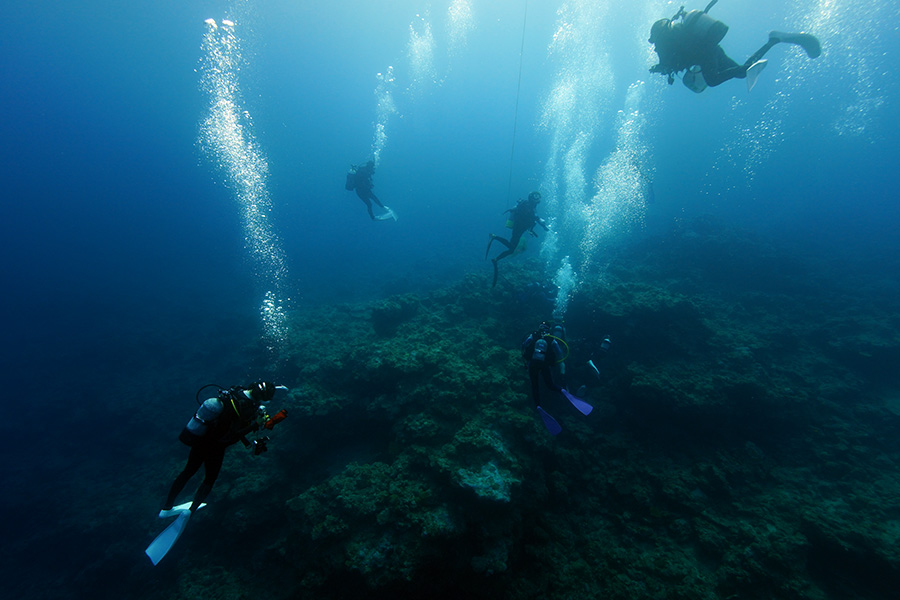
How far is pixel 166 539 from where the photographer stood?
4.48m

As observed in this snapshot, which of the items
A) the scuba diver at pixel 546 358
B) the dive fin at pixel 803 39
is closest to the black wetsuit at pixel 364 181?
the scuba diver at pixel 546 358

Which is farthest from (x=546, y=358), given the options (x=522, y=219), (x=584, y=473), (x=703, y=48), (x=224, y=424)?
(x=703, y=48)

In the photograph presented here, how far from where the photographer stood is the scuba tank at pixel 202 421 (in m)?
3.64

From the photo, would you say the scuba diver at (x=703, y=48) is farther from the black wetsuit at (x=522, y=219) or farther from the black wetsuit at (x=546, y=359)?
the black wetsuit at (x=546, y=359)

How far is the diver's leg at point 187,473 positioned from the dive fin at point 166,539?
25cm

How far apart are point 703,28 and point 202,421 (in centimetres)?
923

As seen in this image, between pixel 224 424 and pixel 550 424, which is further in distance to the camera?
Answer: pixel 550 424

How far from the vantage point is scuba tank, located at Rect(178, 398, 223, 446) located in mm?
3641

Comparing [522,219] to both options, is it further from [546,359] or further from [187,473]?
[187,473]

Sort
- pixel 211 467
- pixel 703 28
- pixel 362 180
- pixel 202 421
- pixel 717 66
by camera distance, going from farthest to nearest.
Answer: pixel 362 180 → pixel 717 66 → pixel 703 28 → pixel 211 467 → pixel 202 421

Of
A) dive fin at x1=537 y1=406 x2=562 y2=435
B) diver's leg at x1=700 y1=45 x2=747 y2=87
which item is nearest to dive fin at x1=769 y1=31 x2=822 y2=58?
diver's leg at x1=700 y1=45 x2=747 y2=87

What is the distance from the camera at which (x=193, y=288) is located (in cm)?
2798

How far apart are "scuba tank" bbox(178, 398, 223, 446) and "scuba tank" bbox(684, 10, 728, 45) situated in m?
8.95

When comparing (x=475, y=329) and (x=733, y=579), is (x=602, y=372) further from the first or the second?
(x=733, y=579)
